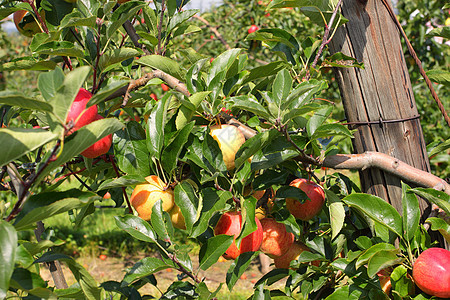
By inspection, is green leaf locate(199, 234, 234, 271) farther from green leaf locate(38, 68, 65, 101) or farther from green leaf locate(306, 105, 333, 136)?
green leaf locate(38, 68, 65, 101)

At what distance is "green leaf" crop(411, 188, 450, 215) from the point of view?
82 centimetres

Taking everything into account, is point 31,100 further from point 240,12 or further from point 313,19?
point 240,12

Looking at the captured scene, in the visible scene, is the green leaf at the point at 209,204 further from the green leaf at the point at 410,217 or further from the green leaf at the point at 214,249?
the green leaf at the point at 410,217

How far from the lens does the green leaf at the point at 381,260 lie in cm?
74

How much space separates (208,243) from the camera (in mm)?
803

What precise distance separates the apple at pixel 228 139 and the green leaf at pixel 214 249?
157mm

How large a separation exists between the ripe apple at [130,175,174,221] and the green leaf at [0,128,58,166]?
12.8 inches

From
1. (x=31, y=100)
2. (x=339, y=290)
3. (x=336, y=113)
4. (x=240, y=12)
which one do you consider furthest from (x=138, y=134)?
(x=240, y=12)

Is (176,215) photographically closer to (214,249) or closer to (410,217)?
(214,249)

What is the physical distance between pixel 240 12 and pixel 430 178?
118 inches

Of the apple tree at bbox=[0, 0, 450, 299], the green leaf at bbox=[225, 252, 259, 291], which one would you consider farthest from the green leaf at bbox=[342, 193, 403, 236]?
the green leaf at bbox=[225, 252, 259, 291]

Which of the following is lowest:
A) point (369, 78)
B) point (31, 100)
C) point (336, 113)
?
point (336, 113)

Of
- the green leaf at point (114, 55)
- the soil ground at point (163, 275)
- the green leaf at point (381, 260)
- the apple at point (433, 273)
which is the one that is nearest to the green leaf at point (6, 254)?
the green leaf at point (114, 55)

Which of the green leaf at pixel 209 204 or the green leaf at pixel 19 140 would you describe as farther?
the green leaf at pixel 209 204
